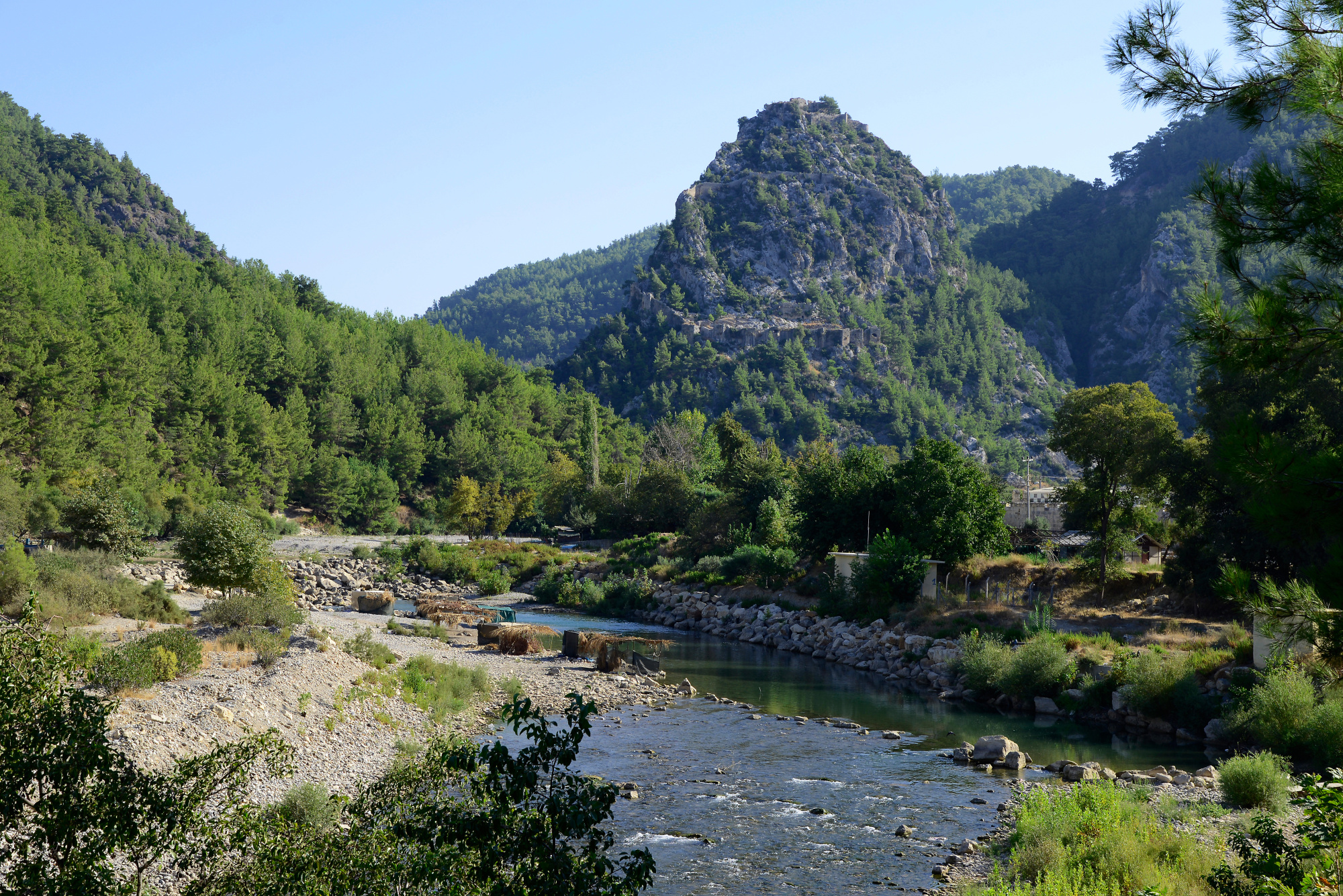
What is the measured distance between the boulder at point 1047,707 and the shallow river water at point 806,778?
67cm

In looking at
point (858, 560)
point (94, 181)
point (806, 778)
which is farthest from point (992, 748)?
point (94, 181)

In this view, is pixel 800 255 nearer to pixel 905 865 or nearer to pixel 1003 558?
pixel 1003 558

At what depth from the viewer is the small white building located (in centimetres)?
3397

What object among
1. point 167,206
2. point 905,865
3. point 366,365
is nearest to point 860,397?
point 366,365

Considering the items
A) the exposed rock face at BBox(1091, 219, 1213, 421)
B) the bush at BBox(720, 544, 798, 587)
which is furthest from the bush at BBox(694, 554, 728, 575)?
the exposed rock face at BBox(1091, 219, 1213, 421)

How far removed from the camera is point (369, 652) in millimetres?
21984

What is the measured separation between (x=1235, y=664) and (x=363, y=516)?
6442 centimetres

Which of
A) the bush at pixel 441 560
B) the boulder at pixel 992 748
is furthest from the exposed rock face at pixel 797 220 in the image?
the boulder at pixel 992 748

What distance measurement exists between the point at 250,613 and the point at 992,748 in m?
17.1

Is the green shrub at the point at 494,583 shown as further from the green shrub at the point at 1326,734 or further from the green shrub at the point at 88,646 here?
the green shrub at the point at 1326,734

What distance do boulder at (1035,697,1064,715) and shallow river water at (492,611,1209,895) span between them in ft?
2.20

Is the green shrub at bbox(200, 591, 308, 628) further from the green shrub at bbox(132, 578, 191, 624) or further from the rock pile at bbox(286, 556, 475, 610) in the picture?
the rock pile at bbox(286, 556, 475, 610)

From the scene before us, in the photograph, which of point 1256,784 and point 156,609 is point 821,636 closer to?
point 1256,784

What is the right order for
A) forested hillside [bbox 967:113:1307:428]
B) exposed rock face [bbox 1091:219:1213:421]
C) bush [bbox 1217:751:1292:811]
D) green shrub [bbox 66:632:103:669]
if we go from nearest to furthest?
green shrub [bbox 66:632:103:669] → bush [bbox 1217:751:1292:811] → exposed rock face [bbox 1091:219:1213:421] → forested hillside [bbox 967:113:1307:428]
